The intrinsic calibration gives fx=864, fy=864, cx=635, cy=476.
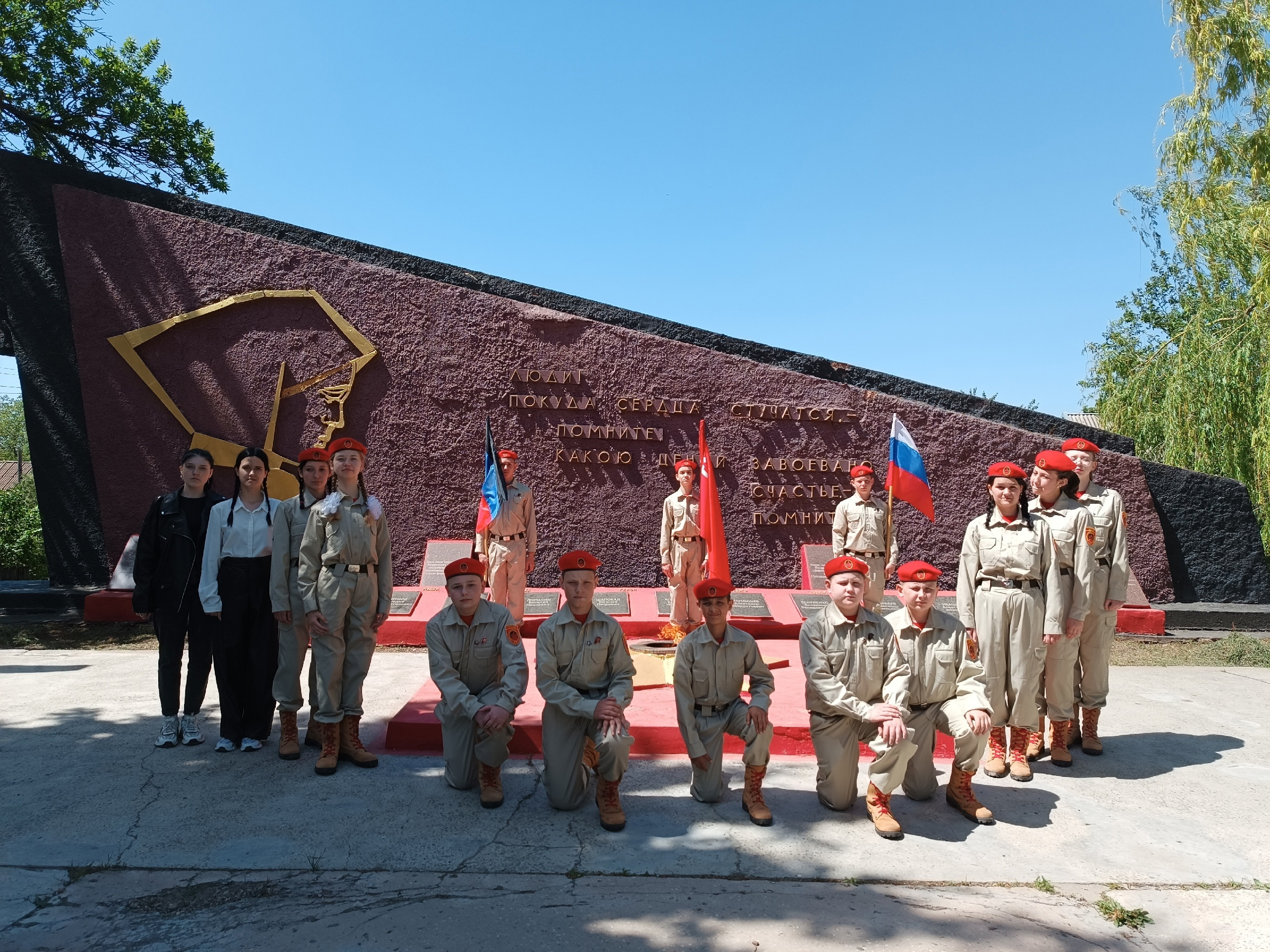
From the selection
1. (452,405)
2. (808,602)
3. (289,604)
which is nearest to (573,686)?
(289,604)

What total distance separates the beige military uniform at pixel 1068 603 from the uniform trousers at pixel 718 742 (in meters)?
1.82

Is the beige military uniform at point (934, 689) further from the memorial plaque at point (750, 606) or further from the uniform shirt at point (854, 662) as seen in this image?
the memorial plaque at point (750, 606)

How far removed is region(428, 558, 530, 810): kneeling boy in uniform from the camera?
409 centimetres

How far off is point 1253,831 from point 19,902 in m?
5.06

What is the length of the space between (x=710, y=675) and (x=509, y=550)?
11.0ft

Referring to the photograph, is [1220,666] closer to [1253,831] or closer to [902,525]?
[902,525]

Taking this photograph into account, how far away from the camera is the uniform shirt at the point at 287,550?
15.0 feet

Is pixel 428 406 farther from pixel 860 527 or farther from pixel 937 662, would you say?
pixel 937 662

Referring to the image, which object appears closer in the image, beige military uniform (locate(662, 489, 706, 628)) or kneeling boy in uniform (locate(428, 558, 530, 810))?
kneeling boy in uniform (locate(428, 558, 530, 810))

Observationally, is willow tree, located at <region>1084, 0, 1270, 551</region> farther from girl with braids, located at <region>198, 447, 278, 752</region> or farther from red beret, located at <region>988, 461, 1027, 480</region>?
girl with braids, located at <region>198, 447, 278, 752</region>

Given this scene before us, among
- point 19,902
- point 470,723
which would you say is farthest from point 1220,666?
point 19,902

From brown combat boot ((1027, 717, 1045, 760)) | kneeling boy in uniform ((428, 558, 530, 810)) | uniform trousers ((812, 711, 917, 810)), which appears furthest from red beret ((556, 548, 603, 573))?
brown combat boot ((1027, 717, 1045, 760))

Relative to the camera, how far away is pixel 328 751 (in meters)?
4.44

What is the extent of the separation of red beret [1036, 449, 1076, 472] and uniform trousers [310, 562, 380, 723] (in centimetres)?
383
